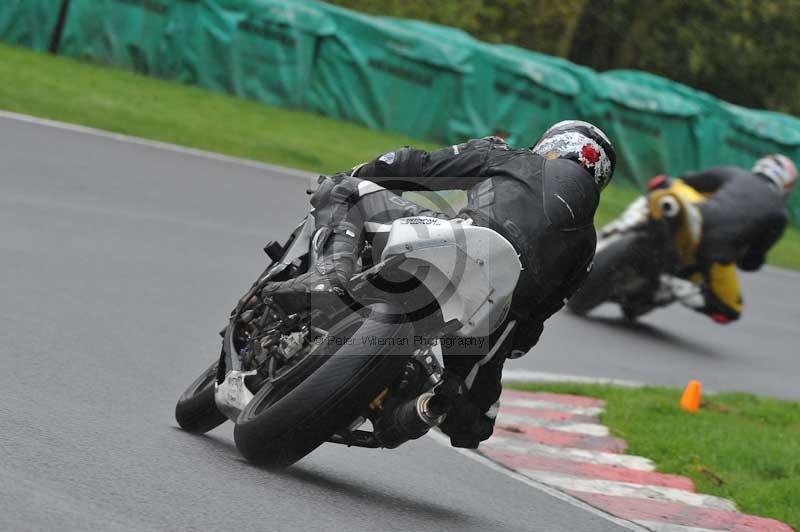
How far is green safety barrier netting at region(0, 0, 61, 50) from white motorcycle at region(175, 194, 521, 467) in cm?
1577

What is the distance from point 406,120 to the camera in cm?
2211

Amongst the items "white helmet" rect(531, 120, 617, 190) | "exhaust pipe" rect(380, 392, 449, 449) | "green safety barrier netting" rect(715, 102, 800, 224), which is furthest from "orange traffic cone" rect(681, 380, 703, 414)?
"green safety barrier netting" rect(715, 102, 800, 224)

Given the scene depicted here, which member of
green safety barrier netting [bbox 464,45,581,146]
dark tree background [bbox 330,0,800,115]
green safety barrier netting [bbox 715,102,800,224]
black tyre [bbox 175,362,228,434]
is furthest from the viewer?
dark tree background [bbox 330,0,800,115]

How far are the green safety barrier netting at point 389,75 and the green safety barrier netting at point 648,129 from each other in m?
2.23

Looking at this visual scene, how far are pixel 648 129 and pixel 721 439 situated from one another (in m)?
15.2

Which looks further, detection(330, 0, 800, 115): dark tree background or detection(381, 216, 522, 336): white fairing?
detection(330, 0, 800, 115): dark tree background

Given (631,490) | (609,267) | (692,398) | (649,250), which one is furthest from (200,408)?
(649,250)

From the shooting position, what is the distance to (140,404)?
6223mm

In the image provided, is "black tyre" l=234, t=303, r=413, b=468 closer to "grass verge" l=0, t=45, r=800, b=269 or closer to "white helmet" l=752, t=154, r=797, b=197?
"white helmet" l=752, t=154, r=797, b=197

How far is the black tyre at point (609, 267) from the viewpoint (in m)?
12.1

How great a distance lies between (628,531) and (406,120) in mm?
16428

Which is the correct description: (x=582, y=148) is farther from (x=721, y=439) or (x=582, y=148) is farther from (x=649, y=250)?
(x=649, y=250)

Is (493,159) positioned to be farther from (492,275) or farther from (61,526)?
(61,526)

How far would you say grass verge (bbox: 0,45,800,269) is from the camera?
1664 cm
